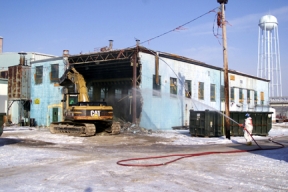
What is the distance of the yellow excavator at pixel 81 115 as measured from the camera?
71.0 feet

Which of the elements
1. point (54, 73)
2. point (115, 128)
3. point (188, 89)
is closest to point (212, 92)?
point (188, 89)

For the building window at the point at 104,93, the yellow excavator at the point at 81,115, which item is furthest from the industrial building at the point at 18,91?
the yellow excavator at the point at 81,115

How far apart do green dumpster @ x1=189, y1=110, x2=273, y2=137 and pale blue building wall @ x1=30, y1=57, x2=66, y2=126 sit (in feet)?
52.2

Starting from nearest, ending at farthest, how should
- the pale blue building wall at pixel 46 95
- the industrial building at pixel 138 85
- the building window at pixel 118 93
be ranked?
1. the industrial building at pixel 138 85
2. the pale blue building wall at pixel 46 95
3. the building window at pixel 118 93

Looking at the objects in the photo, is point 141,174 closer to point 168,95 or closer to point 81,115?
point 81,115

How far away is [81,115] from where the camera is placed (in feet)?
70.8

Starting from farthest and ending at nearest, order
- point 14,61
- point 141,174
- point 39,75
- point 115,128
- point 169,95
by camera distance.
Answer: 1. point 14,61
2. point 39,75
3. point 169,95
4. point 115,128
5. point 141,174

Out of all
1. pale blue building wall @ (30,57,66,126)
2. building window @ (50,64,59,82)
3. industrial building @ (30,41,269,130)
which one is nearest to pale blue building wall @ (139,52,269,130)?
industrial building @ (30,41,269,130)

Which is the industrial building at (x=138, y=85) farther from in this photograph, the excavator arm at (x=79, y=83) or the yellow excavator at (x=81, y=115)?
the excavator arm at (x=79, y=83)

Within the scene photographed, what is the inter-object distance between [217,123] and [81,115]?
8.93 m

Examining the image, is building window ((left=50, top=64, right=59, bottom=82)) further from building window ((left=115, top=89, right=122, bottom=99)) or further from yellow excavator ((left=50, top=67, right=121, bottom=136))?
yellow excavator ((left=50, top=67, right=121, bottom=136))

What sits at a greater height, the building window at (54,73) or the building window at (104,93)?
the building window at (54,73)

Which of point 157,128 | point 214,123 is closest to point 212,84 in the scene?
point 157,128

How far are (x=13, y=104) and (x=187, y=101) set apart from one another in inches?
792
